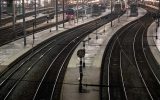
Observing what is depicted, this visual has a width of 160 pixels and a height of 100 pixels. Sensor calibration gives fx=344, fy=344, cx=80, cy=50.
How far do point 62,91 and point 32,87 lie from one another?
2.73 metres

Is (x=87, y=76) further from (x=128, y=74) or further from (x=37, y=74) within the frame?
(x=37, y=74)

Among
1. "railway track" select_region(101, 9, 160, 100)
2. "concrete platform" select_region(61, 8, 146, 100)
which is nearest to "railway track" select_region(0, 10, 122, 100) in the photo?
"concrete platform" select_region(61, 8, 146, 100)

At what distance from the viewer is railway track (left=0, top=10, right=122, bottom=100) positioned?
25044mm

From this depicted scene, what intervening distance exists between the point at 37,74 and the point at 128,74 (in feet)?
27.2

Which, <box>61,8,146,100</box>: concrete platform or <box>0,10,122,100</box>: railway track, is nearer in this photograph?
<box>61,8,146,100</box>: concrete platform

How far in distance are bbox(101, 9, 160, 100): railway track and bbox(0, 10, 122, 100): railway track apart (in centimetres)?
408

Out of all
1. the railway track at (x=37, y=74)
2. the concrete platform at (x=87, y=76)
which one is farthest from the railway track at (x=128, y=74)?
the railway track at (x=37, y=74)

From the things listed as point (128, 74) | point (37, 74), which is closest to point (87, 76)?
point (128, 74)

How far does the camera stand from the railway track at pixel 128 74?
25.3m

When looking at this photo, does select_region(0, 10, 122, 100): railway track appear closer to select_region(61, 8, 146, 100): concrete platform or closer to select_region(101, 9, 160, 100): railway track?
select_region(61, 8, 146, 100): concrete platform

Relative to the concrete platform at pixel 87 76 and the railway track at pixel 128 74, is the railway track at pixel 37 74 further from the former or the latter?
the railway track at pixel 128 74

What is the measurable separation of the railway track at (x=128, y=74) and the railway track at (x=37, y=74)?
408 centimetres

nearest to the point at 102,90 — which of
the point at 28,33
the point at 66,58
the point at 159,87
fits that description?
the point at 159,87

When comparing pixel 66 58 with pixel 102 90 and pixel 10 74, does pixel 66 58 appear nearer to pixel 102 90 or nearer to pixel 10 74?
pixel 10 74
